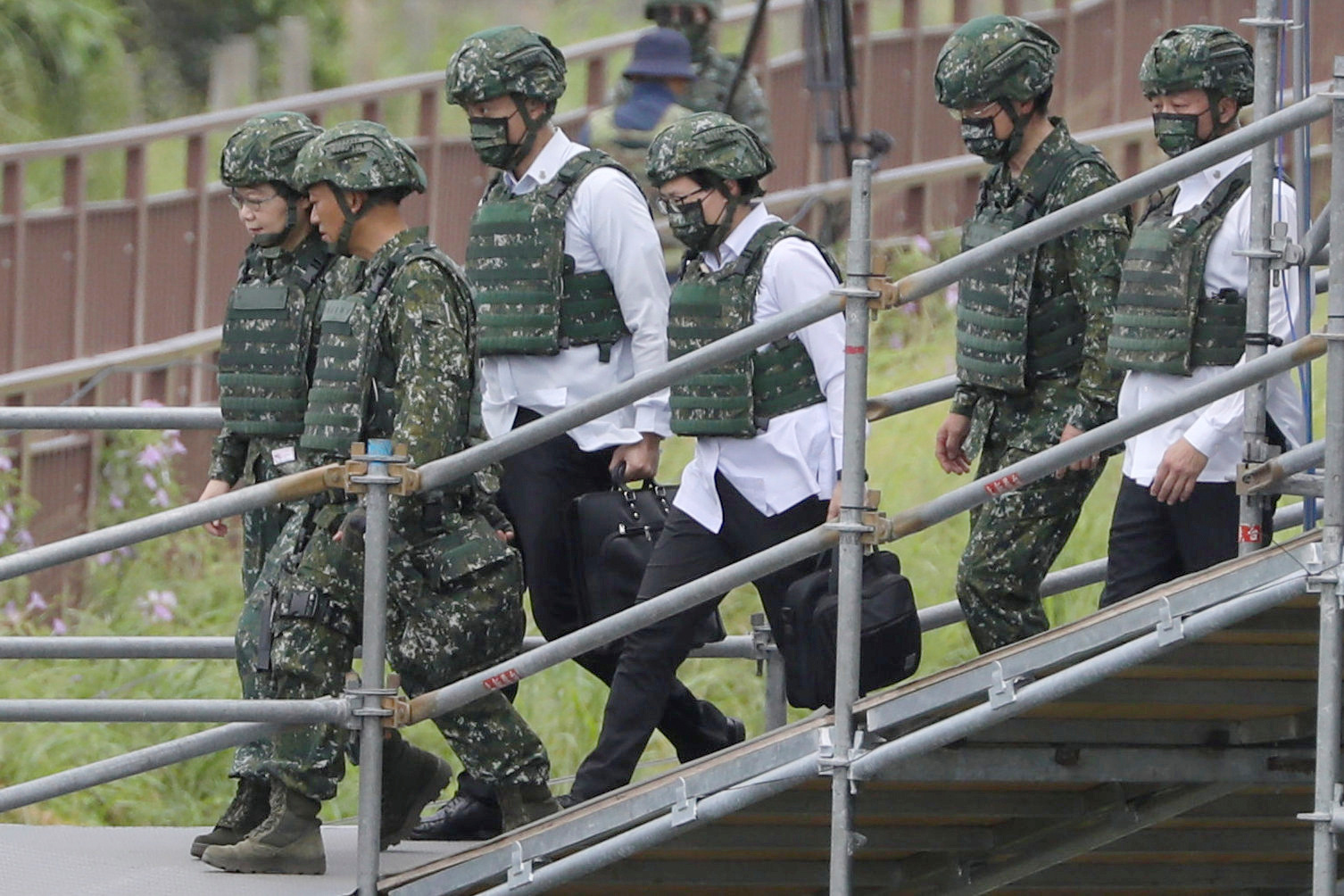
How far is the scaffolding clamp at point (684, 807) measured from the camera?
19.7 ft

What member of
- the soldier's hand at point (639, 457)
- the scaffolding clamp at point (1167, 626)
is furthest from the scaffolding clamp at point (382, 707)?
the scaffolding clamp at point (1167, 626)

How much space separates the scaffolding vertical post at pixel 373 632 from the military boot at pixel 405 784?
68cm

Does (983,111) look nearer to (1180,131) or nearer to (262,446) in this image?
(1180,131)

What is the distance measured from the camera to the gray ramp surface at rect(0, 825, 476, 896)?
6578 millimetres

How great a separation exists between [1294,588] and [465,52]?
2670 mm

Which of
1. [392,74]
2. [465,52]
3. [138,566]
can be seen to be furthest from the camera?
[392,74]

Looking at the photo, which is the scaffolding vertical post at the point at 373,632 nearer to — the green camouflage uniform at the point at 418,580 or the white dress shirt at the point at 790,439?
the green camouflage uniform at the point at 418,580

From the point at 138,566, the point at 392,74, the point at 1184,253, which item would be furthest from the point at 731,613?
the point at 392,74

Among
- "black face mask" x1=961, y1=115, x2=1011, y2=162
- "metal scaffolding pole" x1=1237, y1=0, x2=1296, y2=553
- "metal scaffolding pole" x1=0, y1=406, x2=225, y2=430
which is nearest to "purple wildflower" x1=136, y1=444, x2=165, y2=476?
"metal scaffolding pole" x1=0, y1=406, x2=225, y2=430

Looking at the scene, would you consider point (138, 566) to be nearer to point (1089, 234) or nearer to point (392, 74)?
point (1089, 234)

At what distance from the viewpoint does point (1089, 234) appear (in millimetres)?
6688

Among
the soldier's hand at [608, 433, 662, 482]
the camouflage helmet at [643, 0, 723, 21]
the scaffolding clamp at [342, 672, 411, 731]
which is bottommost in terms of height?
the scaffolding clamp at [342, 672, 411, 731]

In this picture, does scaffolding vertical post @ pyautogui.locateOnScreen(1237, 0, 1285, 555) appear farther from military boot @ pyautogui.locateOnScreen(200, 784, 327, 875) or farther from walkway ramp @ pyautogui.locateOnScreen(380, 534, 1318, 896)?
military boot @ pyautogui.locateOnScreen(200, 784, 327, 875)

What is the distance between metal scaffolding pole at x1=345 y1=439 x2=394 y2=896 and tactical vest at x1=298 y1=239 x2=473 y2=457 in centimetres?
42
